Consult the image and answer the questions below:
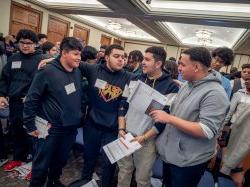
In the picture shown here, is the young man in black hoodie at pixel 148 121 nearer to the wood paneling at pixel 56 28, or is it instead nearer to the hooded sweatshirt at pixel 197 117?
the hooded sweatshirt at pixel 197 117

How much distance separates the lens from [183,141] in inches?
65.6

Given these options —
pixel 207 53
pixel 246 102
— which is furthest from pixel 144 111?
pixel 246 102

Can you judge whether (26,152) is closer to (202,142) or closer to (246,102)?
(202,142)

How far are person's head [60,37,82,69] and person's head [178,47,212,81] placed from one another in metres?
0.94

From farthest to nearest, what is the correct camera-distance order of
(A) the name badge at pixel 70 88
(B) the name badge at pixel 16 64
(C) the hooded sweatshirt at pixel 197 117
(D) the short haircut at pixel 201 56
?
1. (B) the name badge at pixel 16 64
2. (A) the name badge at pixel 70 88
3. (D) the short haircut at pixel 201 56
4. (C) the hooded sweatshirt at pixel 197 117

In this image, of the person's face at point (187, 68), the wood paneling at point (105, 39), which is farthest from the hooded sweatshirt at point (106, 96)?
the wood paneling at point (105, 39)

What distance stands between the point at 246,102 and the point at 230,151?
1.71ft

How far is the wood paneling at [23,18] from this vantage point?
7.35 metres

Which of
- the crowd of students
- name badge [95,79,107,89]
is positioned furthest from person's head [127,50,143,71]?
name badge [95,79,107,89]

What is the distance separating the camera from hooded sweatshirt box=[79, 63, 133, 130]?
89.0 inches

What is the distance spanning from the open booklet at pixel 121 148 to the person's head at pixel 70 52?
31.1 inches

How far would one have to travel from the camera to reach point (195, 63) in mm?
1649

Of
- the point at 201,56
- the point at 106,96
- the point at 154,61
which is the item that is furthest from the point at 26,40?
the point at 201,56

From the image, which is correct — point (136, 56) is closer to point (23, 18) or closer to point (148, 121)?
point (148, 121)
